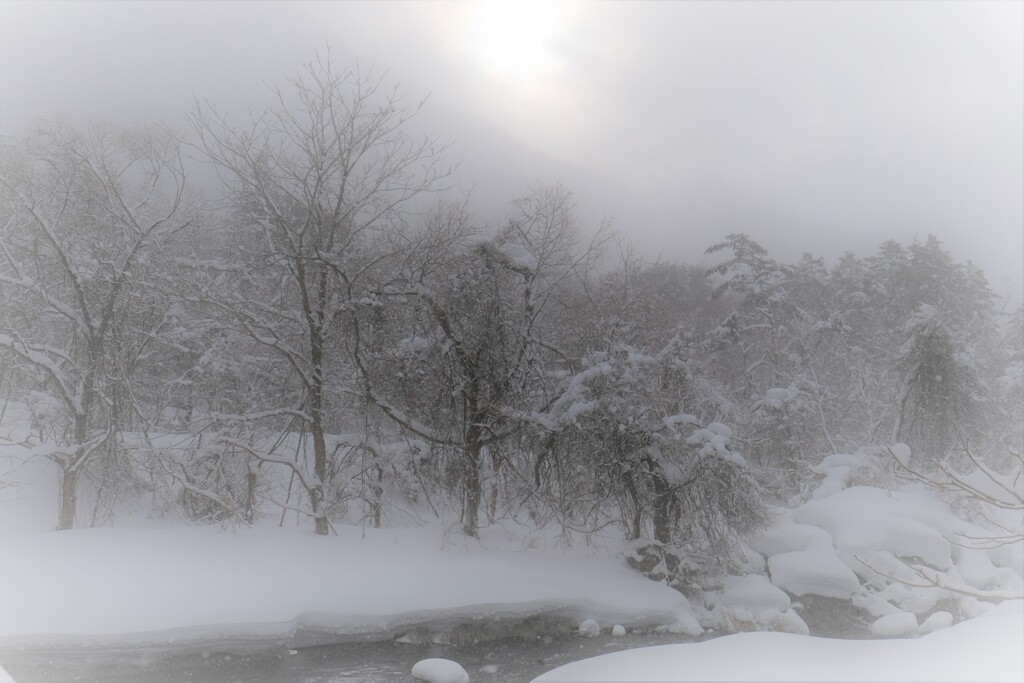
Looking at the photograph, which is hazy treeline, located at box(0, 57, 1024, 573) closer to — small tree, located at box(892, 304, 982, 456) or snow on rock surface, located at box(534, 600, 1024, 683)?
small tree, located at box(892, 304, 982, 456)

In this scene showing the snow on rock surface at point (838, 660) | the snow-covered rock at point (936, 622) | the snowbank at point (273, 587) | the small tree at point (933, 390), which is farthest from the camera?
the small tree at point (933, 390)

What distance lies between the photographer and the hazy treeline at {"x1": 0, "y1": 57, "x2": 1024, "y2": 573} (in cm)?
905

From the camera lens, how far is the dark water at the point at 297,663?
6.61 m

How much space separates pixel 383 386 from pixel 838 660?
759 centimetres

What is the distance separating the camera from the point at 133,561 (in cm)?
781

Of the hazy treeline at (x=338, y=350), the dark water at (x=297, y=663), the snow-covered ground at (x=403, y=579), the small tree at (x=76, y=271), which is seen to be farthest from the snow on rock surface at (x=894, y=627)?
the small tree at (x=76, y=271)

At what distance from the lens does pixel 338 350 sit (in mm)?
10102

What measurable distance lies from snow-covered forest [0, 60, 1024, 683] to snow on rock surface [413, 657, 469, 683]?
7.69ft

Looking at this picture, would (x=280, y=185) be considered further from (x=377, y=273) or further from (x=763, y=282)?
(x=763, y=282)

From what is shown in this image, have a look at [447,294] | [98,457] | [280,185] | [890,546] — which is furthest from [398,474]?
[890,546]

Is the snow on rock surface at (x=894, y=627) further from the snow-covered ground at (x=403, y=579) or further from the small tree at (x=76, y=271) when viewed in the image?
the small tree at (x=76, y=271)

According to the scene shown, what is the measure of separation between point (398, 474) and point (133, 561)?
3.52 metres

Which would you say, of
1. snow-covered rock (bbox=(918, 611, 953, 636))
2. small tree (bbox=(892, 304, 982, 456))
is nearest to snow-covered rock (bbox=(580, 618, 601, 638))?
snow-covered rock (bbox=(918, 611, 953, 636))

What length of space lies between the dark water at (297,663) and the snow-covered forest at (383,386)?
182cm
